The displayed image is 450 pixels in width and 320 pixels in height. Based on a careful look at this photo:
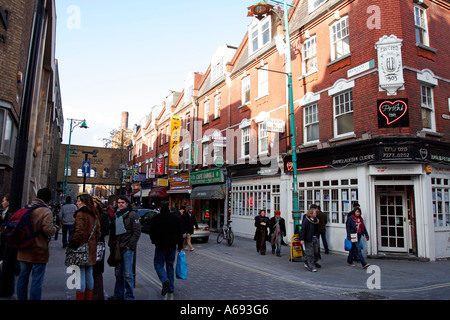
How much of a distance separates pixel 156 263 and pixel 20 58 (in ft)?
32.2

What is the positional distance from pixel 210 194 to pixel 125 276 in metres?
14.8

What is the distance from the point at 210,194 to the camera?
66.4 ft

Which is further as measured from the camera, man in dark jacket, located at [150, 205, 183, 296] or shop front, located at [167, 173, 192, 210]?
shop front, located at [167, 173, 192, 210]

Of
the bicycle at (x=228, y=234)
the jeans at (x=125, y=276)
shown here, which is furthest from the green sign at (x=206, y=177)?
the jeans at (x=125, y=276)

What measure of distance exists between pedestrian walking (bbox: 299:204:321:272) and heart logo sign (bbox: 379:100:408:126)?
4630mm

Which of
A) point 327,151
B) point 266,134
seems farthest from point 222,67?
point 327,151

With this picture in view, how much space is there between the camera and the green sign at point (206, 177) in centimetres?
2089

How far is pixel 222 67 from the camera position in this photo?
23469 mm

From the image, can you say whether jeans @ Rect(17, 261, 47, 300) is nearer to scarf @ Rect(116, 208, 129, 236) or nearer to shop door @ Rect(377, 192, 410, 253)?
scarf @ Rect(116, 208, 129, 236)

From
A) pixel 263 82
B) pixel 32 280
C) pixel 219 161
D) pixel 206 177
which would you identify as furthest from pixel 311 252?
pixel 206 177

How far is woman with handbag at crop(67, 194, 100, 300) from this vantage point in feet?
15.6

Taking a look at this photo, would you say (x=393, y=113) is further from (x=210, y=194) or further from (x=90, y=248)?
(x=210, y=194)

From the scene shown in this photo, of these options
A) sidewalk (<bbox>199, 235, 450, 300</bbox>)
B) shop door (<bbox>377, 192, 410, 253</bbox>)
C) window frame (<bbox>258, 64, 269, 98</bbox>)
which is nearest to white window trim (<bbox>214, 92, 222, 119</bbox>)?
window frame (<bbox>258, 64, 269, 98</bbox>)
